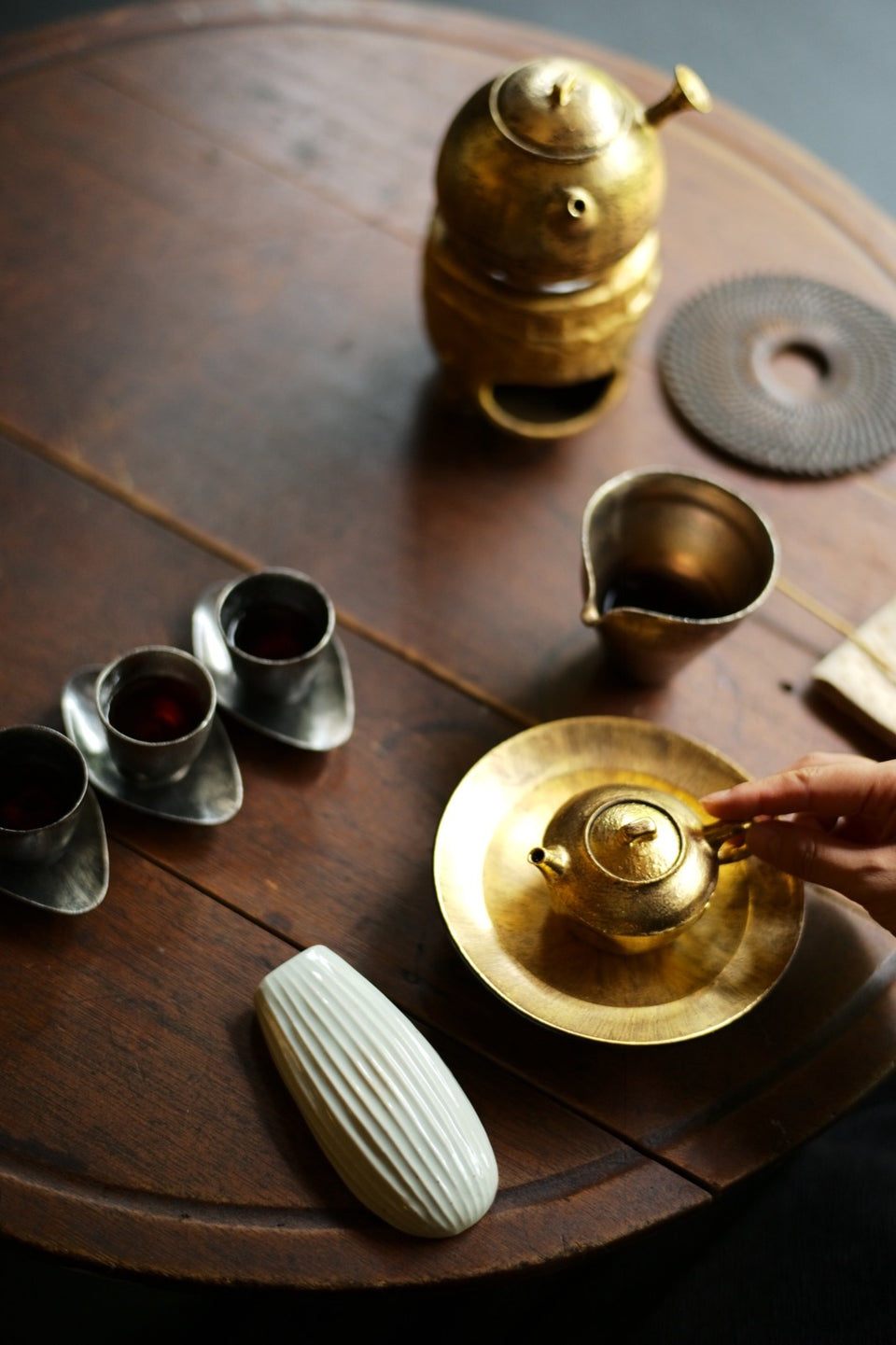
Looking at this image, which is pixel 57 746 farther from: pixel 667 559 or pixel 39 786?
pixel 667 559

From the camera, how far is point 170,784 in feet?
2.57

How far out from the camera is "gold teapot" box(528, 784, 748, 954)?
0.70m

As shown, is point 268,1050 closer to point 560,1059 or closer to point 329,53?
point 560,1059

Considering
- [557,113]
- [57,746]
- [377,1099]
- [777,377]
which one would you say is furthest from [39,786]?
[777,377]

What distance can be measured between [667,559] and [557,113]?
30cm

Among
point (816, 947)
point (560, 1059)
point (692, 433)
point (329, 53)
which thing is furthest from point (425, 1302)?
point (329, 53)

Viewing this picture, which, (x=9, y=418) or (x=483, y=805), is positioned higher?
(x=483, y=805)

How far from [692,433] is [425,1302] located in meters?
0.67

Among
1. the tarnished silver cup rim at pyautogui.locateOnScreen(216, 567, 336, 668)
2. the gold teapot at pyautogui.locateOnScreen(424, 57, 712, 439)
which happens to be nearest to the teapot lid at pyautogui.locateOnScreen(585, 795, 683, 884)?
the tarnished silver cup rim at pyautogui.locateOnScreen(216, 567, 336, 668)

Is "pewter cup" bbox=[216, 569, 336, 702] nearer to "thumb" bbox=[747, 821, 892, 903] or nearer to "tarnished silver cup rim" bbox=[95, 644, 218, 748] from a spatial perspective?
"tarnished silver cup rim" bbox=[95, 644, 218, 748]

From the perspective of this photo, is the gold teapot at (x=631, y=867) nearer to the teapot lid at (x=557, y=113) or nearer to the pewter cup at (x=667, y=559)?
the pewter cup at (x=667, y=559)

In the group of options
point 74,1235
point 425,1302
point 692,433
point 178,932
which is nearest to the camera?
point 74,1235

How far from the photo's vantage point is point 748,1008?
2.32ft

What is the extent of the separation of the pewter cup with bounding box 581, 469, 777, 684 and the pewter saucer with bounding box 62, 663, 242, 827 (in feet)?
0.83
